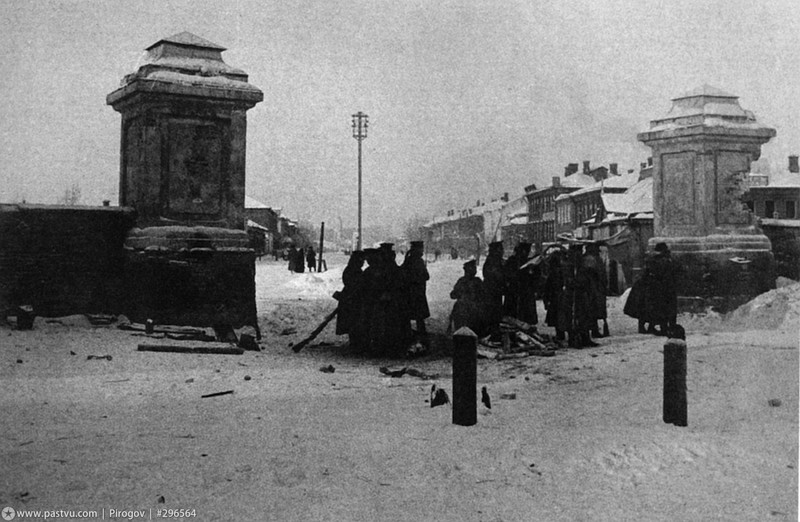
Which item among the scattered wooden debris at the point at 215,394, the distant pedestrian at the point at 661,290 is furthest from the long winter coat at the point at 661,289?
the scattered wooden debris at the point at 215,394

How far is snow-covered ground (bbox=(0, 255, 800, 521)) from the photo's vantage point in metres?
2.98

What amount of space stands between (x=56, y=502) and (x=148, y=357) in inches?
118

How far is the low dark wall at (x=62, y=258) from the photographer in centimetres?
651

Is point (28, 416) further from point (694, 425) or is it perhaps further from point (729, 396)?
point (729, 396)

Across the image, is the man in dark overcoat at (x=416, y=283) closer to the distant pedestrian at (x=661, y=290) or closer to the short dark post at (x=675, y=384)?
the distant pedestrian at (x=661, y=290)

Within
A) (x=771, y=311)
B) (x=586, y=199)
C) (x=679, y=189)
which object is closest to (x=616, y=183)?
(x=586, y=199)

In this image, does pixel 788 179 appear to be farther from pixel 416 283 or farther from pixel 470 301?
pixel 416 283

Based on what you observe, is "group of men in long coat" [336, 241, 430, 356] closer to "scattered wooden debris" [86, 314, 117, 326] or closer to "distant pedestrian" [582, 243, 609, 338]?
"distant pedestrian" [582, 243, 609, 338]

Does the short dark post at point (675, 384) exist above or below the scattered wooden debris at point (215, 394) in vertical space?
above

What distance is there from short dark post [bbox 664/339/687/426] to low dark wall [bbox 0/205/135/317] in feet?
19.2

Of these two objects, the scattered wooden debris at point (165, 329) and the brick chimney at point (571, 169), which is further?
the brick chimney at point (571, 169)

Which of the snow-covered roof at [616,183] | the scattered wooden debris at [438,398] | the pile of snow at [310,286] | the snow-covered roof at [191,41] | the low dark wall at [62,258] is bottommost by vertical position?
the scattered wooden debris at [438,398]

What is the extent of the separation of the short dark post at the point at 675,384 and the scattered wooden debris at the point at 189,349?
4.14 m

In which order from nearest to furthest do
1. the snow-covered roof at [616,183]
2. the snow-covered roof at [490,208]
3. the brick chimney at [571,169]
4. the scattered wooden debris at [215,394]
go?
the scattered wooden debris at [215,394], the snow-covered roof at [616,183], the brick chimney at [571,169], the snow-covered roof at [490,208]
